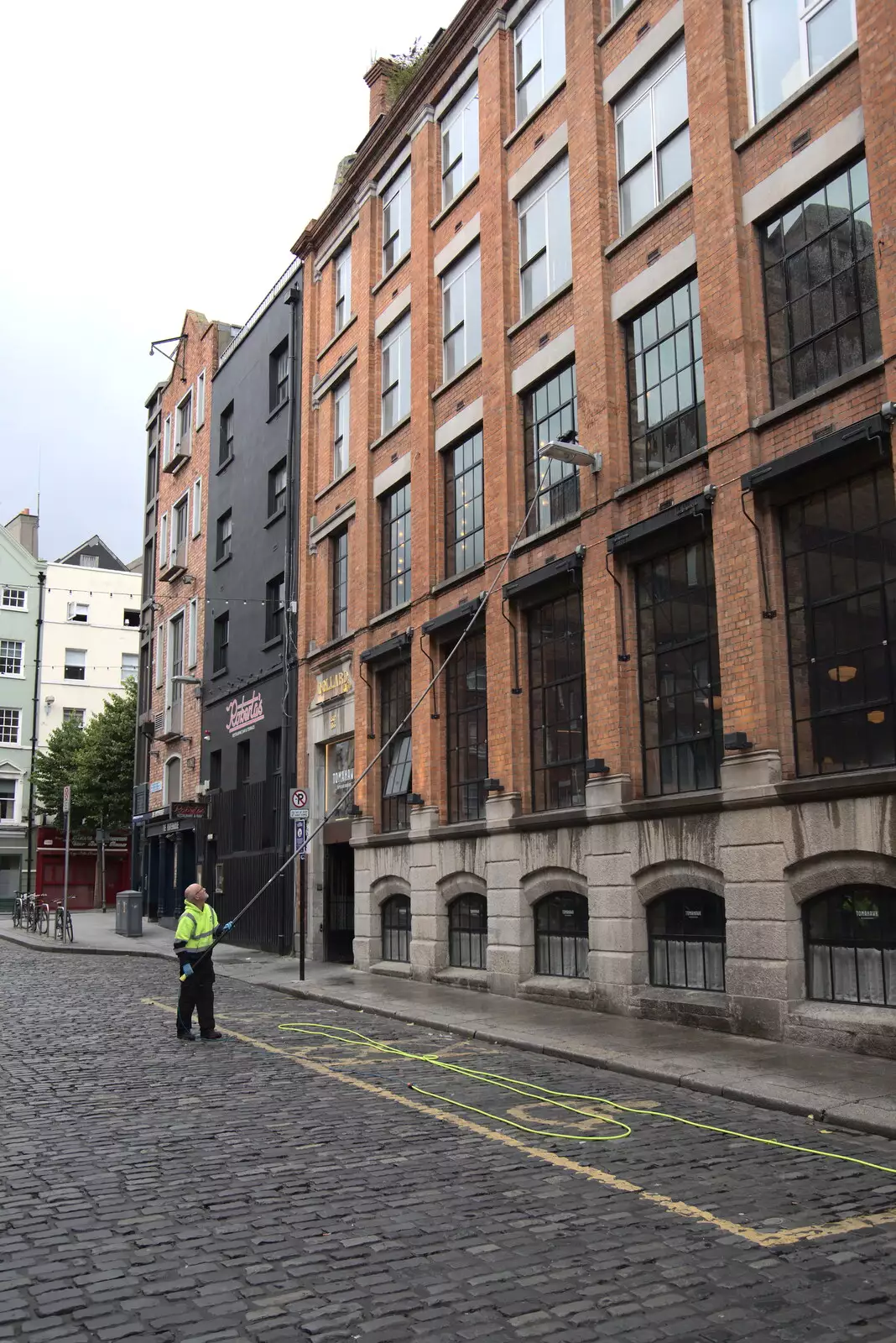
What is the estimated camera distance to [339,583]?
2450cm

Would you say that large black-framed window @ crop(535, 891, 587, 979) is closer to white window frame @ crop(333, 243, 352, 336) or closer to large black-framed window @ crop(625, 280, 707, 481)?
large black-framed window @ crop(625, 280, 707, 481)

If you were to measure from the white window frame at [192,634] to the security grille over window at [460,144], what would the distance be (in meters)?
15.7

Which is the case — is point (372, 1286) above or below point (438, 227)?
below

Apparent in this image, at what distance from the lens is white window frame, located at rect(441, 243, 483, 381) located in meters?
19.7

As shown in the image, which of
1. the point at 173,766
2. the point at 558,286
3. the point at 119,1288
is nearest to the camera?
the point at 119,1288

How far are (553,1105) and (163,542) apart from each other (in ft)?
102

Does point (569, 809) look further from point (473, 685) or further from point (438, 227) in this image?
point (438, 227)

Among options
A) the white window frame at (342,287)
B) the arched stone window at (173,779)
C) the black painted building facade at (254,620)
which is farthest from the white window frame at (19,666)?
the white window frame at (342,287)

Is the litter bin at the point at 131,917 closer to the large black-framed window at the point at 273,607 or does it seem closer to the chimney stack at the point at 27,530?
the large black-framed window at the point at 273,607

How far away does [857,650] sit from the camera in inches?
458

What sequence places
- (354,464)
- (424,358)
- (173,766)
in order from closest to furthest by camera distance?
(424,358) < (354,464) < (173,766)

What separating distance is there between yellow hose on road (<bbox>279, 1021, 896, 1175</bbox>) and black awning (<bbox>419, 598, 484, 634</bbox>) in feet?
24.7

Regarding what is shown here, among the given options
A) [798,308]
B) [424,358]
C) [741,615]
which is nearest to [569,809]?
[741,615]

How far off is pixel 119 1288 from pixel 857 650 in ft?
30.0
